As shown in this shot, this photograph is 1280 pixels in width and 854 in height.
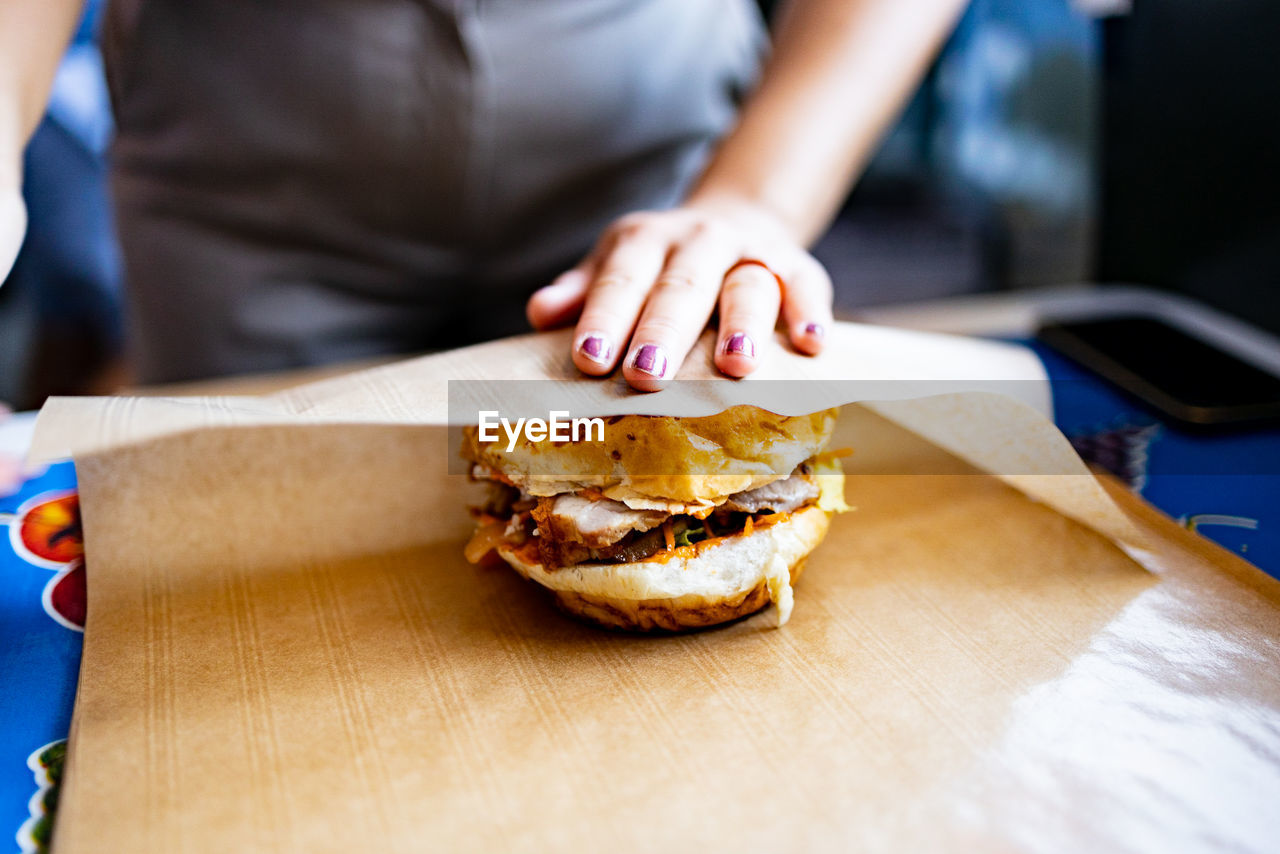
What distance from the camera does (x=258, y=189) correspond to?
1449 mm

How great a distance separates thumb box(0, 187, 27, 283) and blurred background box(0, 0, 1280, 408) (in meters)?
0.64

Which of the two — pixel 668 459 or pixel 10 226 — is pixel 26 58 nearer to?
pixel 10 226

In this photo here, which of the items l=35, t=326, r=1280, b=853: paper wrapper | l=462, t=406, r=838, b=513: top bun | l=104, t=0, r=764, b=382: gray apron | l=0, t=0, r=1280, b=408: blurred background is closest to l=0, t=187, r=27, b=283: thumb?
l=35, t=326, r=1280, b=853: paper wrapper

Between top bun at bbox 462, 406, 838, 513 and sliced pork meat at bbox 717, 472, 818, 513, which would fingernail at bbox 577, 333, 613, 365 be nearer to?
top bun at bbox 462, 406, 838, 513

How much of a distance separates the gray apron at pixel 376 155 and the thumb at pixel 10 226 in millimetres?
434

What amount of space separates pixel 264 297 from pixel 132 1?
1.50ft

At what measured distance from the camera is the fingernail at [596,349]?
0.91 m

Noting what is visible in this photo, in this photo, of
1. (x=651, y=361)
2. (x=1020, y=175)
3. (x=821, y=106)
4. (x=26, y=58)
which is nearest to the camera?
(x=651, y=361)

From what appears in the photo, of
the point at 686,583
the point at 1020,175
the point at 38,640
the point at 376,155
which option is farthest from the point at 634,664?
the point at 1020,175

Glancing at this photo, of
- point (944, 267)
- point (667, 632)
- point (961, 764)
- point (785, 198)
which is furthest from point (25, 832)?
point (944, 267)

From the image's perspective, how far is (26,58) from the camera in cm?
114

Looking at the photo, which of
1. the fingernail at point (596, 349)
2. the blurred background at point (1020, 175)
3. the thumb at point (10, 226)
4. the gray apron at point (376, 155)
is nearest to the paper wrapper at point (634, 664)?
the fingernail at point (596, 349)

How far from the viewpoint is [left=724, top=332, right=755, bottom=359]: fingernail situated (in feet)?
2.97

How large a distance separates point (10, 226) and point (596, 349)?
64 cm
